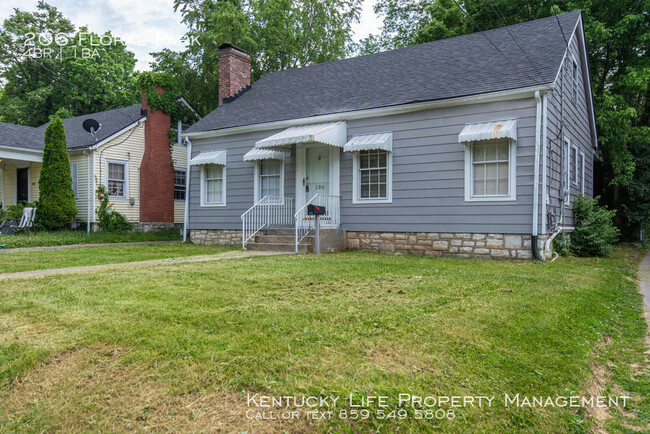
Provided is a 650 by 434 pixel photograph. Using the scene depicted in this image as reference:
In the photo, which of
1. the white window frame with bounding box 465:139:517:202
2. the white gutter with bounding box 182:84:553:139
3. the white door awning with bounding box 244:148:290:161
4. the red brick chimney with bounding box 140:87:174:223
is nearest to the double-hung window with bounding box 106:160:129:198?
the red brick chimney with bounding box 140:87:174:223

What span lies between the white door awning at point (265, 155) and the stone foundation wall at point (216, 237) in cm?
207

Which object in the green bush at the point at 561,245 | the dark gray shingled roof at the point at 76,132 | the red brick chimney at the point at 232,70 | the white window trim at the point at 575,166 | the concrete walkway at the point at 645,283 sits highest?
the red brick chimney at the point at 232,70

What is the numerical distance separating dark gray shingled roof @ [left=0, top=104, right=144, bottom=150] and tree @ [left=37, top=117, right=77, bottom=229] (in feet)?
3.01

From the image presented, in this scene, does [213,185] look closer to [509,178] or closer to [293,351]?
[509,178]

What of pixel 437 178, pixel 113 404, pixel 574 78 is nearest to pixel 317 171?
pixel 437 178

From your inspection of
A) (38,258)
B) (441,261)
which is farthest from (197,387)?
(38,258)

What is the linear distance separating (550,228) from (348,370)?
748 centimetres

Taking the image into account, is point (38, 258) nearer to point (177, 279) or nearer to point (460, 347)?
point (177, 279)

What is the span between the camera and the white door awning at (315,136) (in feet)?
30.4

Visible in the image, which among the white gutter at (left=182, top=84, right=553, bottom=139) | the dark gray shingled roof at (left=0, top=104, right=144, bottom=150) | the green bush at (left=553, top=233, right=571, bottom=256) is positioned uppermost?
the dark gray shingled roof at (left=0, top=104, right=144, bottom=150)

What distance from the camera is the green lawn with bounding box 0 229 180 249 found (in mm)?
11299

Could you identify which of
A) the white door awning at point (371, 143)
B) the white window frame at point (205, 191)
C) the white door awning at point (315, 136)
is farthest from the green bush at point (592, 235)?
the white window frame at point (205, 191)

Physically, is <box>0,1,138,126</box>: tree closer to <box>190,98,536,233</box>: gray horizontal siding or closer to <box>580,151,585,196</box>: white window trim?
<box>190,98,536,233</box>: gray horizontal siding

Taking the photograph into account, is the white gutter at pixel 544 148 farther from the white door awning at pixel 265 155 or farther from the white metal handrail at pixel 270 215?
the white door awning at pixel 265 155
